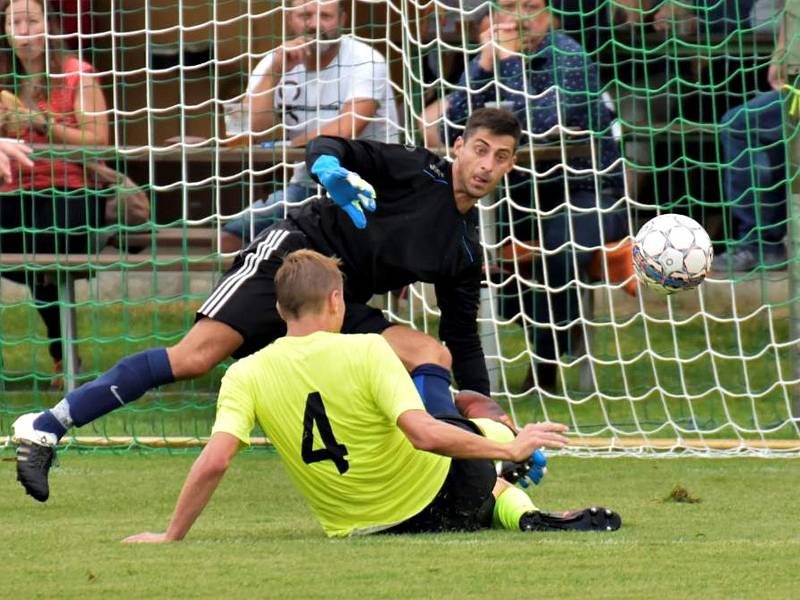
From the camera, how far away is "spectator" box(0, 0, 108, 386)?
925 cm

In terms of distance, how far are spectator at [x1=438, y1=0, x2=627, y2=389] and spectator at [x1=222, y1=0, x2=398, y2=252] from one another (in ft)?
1.55

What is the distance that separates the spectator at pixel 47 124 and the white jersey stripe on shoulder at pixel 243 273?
8.69 ft

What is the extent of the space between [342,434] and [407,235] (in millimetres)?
1635

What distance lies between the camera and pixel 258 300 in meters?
6.43

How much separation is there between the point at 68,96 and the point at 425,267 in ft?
11.5

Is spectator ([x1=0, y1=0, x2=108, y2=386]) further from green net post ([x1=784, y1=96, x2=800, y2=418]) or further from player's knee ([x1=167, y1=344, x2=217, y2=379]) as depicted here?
green net post ([x1=784, y1=96, x2=800, y2=418])

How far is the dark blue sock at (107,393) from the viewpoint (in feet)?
20.1

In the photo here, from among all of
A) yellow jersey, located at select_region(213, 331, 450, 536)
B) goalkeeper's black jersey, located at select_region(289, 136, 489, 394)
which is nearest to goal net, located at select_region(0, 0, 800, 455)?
goalkeeper's black jersey, located at select_region(289, 136, 489, 394)

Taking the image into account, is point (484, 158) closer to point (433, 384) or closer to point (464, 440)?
point (433, 384)

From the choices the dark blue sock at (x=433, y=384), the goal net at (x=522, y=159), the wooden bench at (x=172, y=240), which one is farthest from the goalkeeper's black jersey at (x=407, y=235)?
the wooden bench at (x=172, y=240)

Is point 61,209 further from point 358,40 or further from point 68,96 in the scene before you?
point 358,40

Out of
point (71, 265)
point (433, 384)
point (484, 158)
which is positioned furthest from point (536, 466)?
point (71, 265)

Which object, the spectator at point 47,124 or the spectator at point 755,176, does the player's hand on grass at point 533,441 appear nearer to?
the spectator at point 755,176

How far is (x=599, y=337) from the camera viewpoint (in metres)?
11.3
